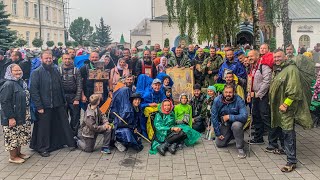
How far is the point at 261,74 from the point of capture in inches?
285

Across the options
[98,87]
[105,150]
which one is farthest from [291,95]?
[98,87]

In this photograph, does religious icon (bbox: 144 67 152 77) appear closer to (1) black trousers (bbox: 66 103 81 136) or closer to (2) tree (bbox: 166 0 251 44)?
(1) black trousers (bbox: 66 103 81 136)

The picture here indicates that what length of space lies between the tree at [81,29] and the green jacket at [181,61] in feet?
299

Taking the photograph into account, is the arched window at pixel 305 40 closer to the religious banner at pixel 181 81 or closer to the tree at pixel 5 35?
the tree at pixel 5 35

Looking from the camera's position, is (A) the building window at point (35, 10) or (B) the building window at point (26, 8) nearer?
(B) the building window at point (26, 8)

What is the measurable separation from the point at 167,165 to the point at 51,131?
262 centimetres

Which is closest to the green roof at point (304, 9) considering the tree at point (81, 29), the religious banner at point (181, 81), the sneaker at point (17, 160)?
the religious banner at point (181, 81)

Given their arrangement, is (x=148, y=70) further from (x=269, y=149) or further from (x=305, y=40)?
(x=305, y=40)

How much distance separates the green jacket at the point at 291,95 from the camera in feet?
19.5

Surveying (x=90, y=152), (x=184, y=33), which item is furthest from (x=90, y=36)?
(x=90, y=152)

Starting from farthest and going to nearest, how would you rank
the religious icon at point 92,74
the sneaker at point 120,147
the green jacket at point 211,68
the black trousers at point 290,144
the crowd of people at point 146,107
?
the green jacket at point 211,68, the religious icon at point 92,74, the sneaker at point 120,147, the crowd of people at point 146,107, the black trousers at point 290,144

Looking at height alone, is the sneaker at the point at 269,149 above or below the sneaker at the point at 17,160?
above

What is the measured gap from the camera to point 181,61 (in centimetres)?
1007

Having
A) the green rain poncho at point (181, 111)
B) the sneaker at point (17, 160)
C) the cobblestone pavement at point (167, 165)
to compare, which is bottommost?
the cobblestone pavement at point (167, 165)
